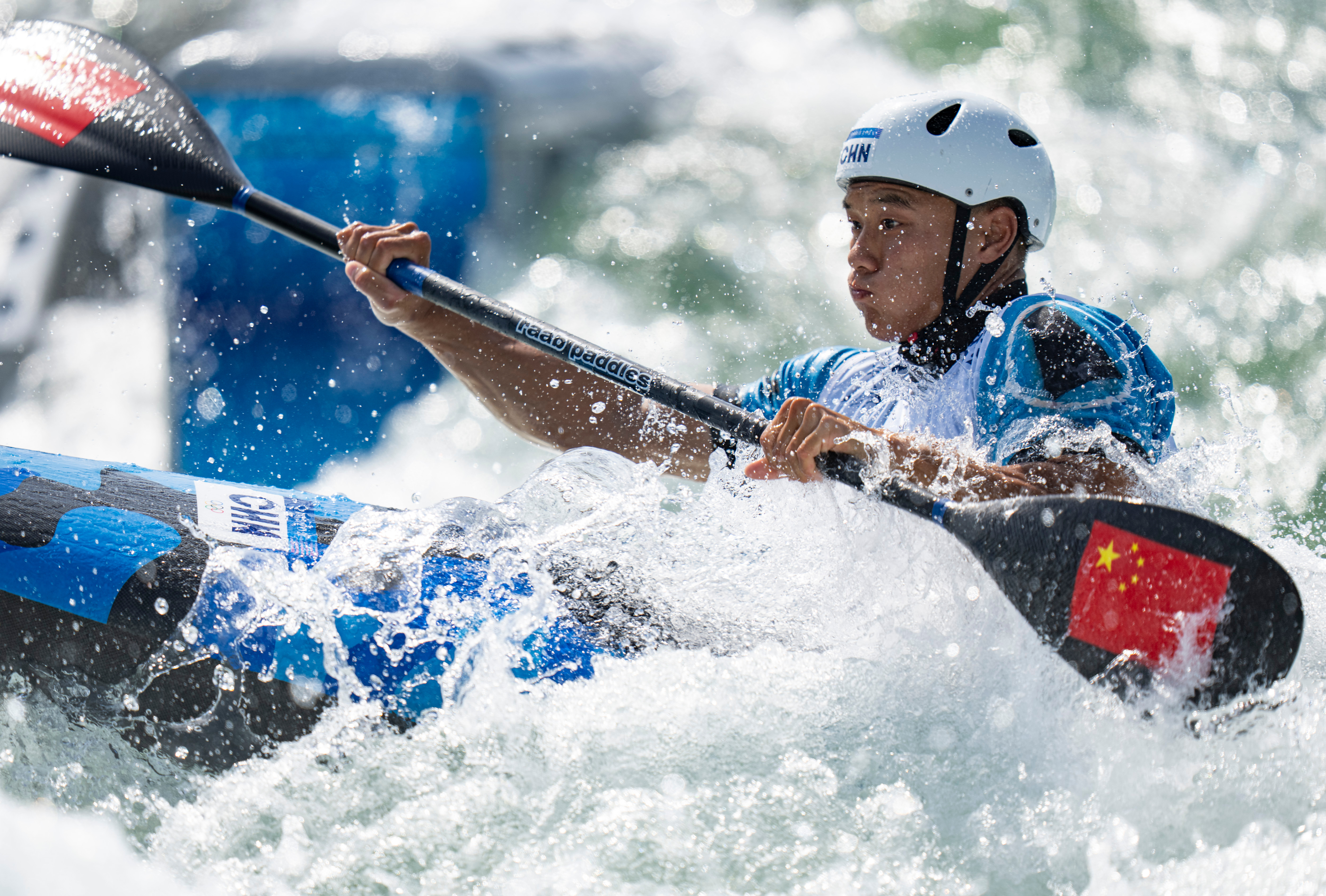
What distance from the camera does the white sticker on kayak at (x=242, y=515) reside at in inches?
75.1

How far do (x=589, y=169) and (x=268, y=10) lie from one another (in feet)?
6.54

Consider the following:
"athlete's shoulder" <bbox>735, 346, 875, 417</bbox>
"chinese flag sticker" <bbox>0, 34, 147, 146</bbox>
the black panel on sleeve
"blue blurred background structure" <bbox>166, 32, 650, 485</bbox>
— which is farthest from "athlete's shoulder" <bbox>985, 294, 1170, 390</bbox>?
"blue blurred background structure" <bbox>166, 32, 650, 485</bbox>

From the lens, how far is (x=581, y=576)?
1.87 m

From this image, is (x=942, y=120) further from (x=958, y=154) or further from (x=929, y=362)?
(x=929, y=362)

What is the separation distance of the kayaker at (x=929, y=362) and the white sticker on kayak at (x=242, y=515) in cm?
56

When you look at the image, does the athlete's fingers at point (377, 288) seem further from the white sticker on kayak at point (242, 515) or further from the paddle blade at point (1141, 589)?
the paddle blade at point (1141, 589)

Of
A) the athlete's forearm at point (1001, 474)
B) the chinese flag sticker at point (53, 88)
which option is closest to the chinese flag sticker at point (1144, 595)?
the athlete's forearm at point (1001, 474)

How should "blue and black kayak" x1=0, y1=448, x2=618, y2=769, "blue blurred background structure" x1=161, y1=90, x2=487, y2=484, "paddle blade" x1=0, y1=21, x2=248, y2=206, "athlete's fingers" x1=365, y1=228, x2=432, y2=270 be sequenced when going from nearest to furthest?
1. "blue and black kayak" x1=0, y1=448, x2=618, y2=769
2. "athlete's fingers" x1=365, y1=228, x2=432, y2=270
3. "paddle blade" x1=0, y1=21, x2=248, y2=206
4. "blue blurred background structure" x1=161, y1=90, x2=487, y2=484

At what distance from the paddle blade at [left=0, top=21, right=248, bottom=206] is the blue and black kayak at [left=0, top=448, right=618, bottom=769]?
1079mm

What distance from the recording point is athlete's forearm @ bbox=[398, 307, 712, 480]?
256 centimetres

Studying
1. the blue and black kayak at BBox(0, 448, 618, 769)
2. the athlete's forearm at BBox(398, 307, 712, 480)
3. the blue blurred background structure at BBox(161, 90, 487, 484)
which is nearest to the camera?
the blue and black kayak at BBox(0, 448, 618, 769)

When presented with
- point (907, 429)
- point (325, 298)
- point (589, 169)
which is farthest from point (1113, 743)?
point (589, 169)

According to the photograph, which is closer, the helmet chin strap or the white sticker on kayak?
the white sticker on kayak

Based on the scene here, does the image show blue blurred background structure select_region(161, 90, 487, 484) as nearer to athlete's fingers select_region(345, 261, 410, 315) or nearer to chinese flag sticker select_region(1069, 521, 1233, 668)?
athlete's fingers select_region(345, 261, 410, 315)
